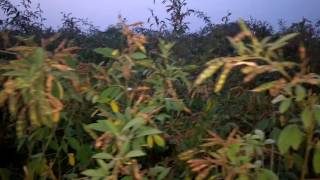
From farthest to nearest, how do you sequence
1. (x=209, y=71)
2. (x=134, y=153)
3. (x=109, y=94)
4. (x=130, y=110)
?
(x=109, y=94)
(x=130, y=110)
(x=134, y=153)
(x=209, y=71)

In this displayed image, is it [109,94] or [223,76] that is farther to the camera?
[109,94]

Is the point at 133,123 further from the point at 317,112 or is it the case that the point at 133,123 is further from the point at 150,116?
the point at 317,112

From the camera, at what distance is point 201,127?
1.35 meters

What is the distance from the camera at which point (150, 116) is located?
1.15m

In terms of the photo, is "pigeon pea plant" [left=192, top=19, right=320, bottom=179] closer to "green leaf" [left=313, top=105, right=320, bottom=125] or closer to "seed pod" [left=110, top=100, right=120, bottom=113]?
"green leaf" [left=313, top=105, right=320, bottom=125]

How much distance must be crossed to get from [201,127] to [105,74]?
11.8 inches

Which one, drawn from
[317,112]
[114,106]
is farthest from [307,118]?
[114,106]

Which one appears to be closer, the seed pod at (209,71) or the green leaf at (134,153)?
the seed pod at (209,71)

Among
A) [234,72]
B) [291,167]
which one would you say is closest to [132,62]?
[291,167]

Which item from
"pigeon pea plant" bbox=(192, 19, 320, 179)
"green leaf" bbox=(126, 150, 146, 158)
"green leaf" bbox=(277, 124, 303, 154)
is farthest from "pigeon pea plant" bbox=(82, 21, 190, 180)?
"green leaf" bbox=(277, 124, 303, 154)

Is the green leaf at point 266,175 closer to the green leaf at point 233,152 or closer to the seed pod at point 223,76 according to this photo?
the green leaf at point 233,152

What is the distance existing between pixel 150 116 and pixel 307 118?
1.18 ft

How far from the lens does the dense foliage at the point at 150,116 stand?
1.01 m

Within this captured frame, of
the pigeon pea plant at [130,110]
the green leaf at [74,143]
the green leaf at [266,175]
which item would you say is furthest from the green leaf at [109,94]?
the green leaf at [266,175]
